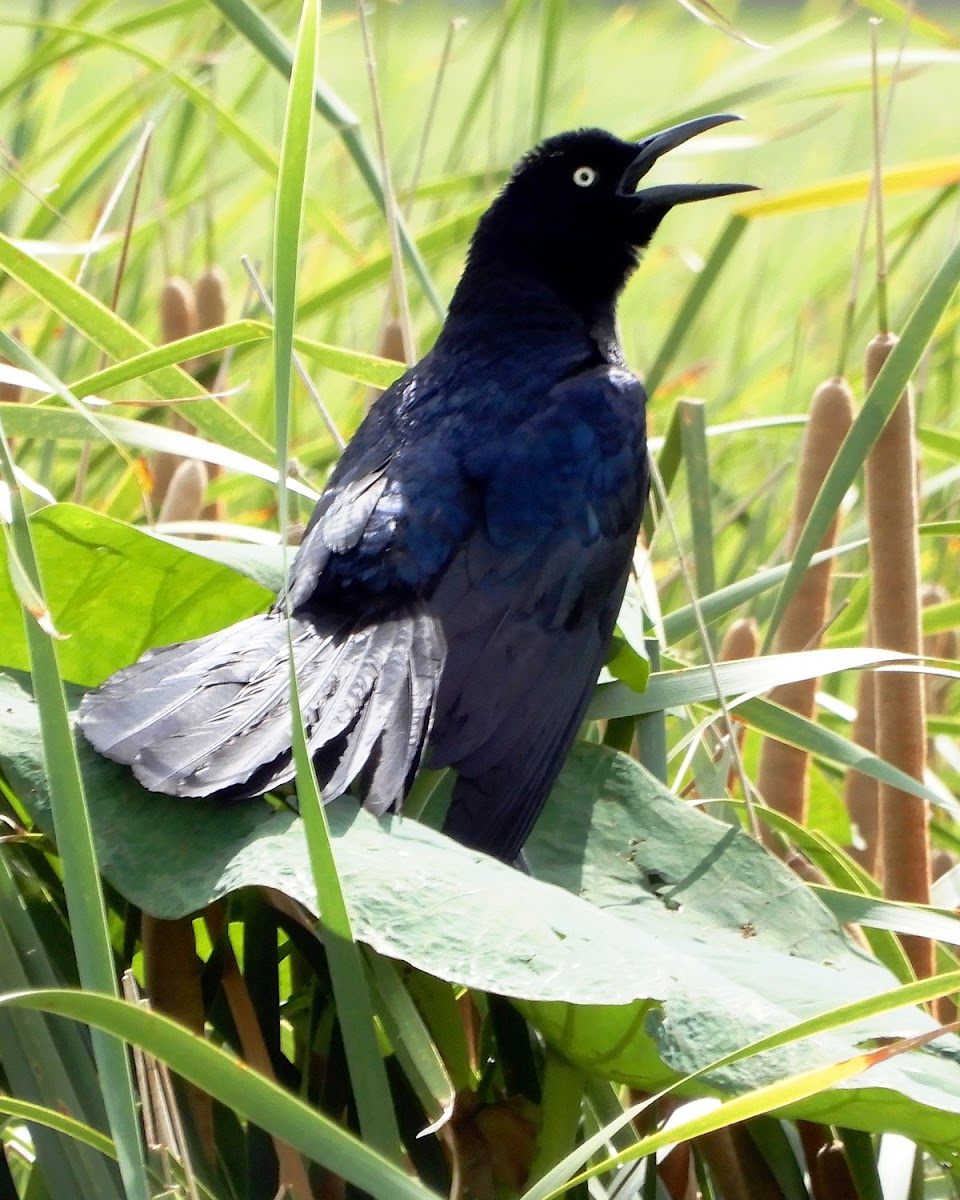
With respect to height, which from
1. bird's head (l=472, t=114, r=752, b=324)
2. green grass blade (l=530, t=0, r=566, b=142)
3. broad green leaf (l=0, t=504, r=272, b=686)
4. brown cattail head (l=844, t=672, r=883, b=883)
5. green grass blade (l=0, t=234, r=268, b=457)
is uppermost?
green grass blade (l=530, t=0, r=566, b=142)

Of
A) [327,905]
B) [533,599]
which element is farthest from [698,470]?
[327,905]

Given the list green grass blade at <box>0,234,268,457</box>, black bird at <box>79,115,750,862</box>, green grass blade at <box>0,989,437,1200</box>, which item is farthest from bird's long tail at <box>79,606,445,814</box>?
green grass blade at <box>0,989,437,1200</box>

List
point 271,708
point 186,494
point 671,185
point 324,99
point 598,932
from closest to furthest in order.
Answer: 1. point 598,932
2. point 271,708
3. point 324,99
4. point 186,494
5. point 671,185

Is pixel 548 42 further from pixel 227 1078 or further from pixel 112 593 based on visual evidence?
pixel 227 1078

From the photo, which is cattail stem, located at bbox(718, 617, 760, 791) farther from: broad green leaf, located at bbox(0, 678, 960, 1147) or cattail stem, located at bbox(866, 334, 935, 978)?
broad green leaf, located at bbox(0, 678, 960, 1147)

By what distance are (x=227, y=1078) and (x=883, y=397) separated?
935mm

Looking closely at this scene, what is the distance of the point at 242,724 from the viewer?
1272mm

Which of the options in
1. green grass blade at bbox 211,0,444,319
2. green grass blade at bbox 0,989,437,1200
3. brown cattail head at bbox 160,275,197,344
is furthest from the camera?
brown cattail head at bbox 160,275,197,344

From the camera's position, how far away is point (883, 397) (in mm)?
1451

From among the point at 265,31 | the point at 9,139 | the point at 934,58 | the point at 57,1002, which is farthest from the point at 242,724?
the point at 9,139

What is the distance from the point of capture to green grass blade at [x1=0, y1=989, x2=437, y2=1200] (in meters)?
0.82

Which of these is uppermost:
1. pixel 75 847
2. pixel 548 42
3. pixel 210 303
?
pixel 548 42

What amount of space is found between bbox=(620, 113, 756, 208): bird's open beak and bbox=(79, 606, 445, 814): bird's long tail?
0.89m

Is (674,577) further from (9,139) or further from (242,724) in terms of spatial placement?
(9,139)
